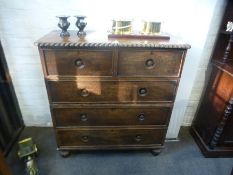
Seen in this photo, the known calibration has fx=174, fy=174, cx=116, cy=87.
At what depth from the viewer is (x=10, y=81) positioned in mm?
1744

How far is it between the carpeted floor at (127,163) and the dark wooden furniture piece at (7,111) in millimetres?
126

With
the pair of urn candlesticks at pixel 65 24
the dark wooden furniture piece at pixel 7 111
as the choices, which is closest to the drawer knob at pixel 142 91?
the pair of urn candlesticks at pixel 65 24

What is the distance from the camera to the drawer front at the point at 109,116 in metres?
1.38

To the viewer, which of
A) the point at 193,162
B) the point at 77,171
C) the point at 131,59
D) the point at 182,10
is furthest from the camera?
the point at 193,162

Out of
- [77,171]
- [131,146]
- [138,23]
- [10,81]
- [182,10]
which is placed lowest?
[77,171]

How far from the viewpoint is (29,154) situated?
1.56 metres

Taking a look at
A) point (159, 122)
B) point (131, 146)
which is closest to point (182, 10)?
point (159, 122)

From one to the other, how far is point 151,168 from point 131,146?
0.27 metres

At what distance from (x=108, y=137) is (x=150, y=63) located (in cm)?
75

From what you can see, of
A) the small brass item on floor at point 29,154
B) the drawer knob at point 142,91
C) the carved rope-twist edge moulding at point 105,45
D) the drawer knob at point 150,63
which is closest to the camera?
the carved rope-twist edge moulding at point 105,45

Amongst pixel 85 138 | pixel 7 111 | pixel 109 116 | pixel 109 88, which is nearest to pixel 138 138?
pixel 109 116

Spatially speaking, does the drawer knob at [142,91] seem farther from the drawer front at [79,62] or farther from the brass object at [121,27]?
the brass object at [121,27]

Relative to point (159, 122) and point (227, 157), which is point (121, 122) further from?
point (227, 157)

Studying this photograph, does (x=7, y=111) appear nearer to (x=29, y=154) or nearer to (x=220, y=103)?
(x=29, y=154)
